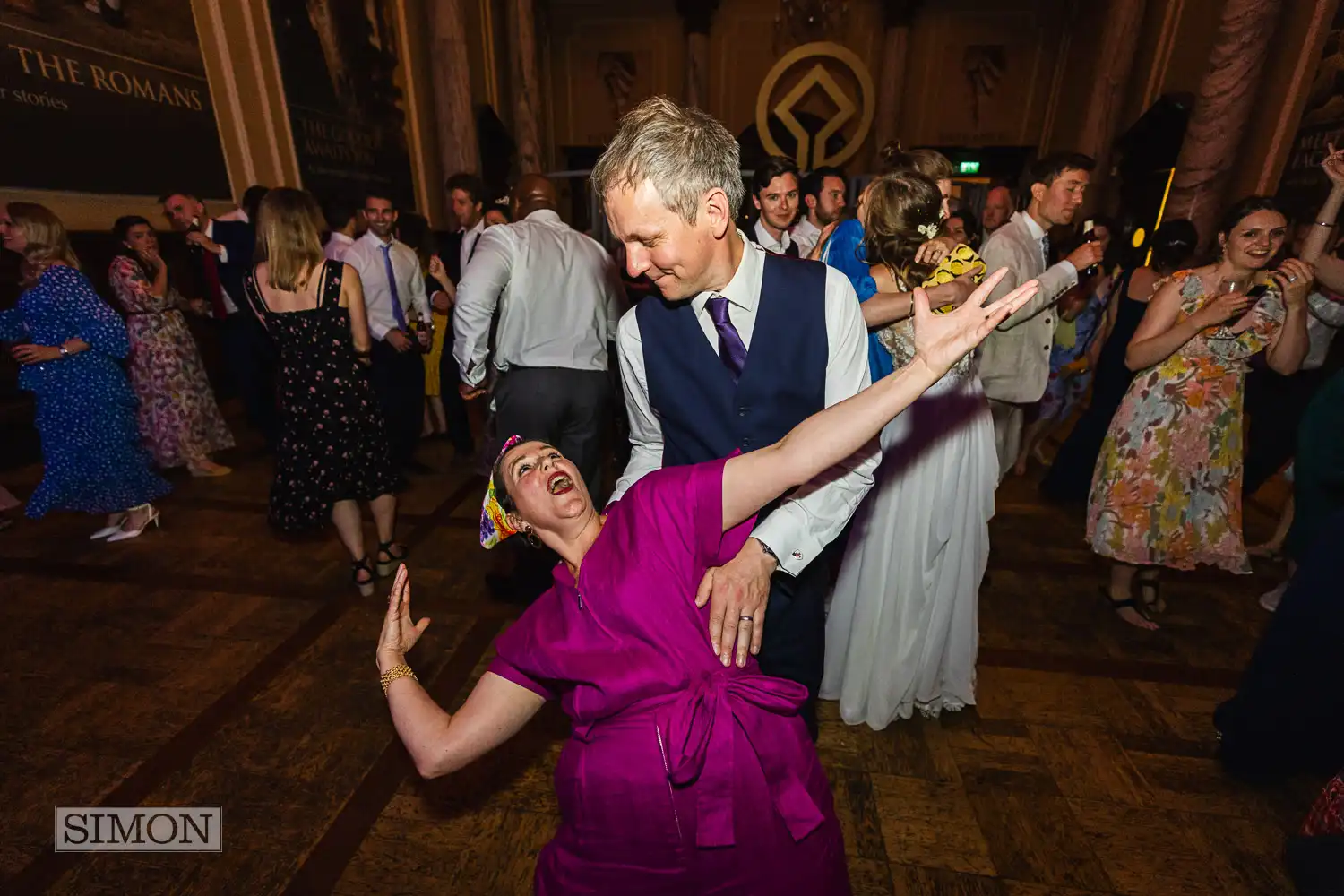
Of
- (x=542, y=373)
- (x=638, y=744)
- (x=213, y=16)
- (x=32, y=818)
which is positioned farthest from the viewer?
(x=213, y=16)

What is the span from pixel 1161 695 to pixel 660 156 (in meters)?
2.71

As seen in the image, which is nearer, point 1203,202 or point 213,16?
point 213,16

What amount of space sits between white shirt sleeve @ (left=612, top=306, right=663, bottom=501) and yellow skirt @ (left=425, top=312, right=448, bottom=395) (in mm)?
3504

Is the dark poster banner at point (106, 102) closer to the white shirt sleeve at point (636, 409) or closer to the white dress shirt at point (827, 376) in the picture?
the white shirt sleeve at point (636, 409)

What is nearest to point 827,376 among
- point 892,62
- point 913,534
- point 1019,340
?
point 913,534

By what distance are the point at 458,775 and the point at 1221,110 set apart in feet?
25.1

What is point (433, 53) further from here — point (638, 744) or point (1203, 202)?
point (638, 744)

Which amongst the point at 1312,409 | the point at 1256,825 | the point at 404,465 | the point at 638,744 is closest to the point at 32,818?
the point at 638,744

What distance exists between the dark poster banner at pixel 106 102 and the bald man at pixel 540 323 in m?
3.86

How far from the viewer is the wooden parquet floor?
173 cm

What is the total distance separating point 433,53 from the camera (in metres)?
8.20

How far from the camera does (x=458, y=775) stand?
2.02m

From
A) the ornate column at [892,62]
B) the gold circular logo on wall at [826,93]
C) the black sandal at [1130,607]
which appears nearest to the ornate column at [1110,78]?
the ornate column at [892,62]

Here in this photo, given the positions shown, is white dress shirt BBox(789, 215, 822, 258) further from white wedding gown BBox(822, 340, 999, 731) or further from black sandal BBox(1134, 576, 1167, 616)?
black sandal BBox(1134, 576, 1167, 616)
